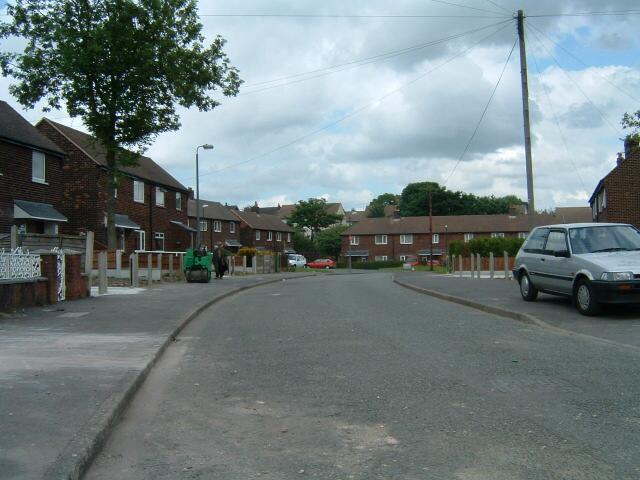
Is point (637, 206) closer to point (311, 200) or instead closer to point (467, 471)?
point (467, 471)

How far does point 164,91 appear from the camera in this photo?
81.2 feet

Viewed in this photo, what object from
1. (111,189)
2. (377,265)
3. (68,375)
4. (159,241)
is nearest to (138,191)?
(159,241)

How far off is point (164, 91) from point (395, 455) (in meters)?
22.4

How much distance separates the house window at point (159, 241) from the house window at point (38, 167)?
475 inches

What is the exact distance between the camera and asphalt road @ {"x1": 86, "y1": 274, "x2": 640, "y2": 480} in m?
4.47

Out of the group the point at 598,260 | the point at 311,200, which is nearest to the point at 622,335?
the point at 598,260

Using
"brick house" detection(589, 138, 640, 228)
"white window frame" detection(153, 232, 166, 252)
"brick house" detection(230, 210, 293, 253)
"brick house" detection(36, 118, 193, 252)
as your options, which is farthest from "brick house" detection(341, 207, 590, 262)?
"brick house" detection(589, 138, 640, 228)

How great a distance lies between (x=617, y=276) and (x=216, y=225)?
57596mm

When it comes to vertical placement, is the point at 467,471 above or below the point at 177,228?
below

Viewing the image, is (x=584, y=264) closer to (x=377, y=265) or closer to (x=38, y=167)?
(x=38, y=167)

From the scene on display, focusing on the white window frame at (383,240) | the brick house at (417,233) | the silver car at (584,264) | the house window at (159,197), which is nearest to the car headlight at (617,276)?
the silver car at (584,264)

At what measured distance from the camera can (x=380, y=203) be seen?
147 meters

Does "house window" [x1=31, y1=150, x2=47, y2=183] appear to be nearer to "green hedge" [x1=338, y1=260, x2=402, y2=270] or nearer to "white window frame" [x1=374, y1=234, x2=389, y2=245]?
"green hedge" [x1=338, y1=260, x2=402, y2=270]

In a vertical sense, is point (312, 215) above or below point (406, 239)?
above
